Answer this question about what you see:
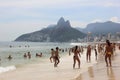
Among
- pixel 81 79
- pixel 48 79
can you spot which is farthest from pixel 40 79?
pixel 81 79

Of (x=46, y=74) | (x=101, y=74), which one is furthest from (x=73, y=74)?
(x=101, y=74)

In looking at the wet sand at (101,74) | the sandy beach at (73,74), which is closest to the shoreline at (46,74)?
the sandy beach at (73,74)

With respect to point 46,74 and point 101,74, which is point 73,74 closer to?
point 46,74

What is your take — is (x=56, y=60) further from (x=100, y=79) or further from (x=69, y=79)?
(x=100, y=79)

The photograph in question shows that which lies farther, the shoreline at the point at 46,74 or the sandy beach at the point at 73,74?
the shoreline at the point at 46,74

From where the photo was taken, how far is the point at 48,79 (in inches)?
664

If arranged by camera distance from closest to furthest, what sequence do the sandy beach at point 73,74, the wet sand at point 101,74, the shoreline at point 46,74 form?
the wet sand at point 101,74
the sandy beach at point 73,74
the shoreline at point 46,74

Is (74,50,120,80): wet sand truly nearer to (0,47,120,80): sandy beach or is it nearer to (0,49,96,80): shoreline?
(0,47,120,80): sandy beach

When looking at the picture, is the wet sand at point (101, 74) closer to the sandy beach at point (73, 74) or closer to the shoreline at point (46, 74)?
the sandy beach at point (73, 74)

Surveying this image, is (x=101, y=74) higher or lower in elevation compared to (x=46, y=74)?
higher

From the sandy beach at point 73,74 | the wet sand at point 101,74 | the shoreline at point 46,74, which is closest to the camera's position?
the wet sand at point 101,74

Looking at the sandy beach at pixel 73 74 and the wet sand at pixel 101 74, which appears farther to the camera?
the sandy beach at pixel 73 74

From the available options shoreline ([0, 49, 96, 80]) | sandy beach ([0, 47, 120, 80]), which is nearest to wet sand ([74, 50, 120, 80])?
sandy beach ([0, 47, 120, 80])

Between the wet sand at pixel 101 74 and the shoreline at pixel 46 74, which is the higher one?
the wet sand at pixel 101 74
